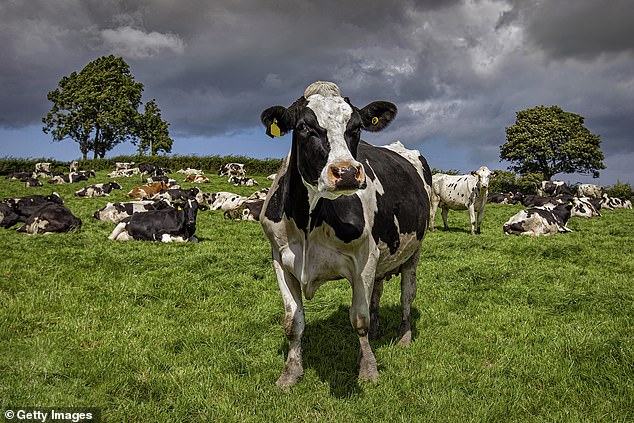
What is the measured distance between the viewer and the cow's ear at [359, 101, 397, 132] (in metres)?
4.40

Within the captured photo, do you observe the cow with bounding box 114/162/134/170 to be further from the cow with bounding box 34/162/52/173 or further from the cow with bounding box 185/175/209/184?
the cow with bounding box 185/175/209/184

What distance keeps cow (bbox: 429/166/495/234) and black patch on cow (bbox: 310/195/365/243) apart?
11858mm

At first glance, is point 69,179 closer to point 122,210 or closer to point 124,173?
point 124,173

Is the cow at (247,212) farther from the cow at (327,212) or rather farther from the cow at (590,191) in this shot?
the cow at (590,191)

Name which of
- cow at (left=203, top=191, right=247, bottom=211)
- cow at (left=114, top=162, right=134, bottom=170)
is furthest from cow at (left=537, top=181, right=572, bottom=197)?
cow at (left=114, top=162, right=134, bottom=170)

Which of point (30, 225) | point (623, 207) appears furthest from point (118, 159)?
point (623, 207)

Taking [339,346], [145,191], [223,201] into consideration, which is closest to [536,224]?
[339,346]

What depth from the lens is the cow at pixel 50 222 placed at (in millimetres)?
13336

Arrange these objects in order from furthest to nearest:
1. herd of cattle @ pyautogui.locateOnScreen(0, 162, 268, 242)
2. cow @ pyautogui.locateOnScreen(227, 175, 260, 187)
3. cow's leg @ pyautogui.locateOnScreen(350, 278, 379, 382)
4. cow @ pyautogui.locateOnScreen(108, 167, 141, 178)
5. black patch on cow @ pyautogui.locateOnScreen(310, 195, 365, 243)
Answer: cow @ pyautogui.locateOnScreen(108, 167, 141, 178) → cow @ pyautogui.locateOnScreen(227, 175, 260, 187) → herd of cattle @ pyautogui.locateOnScreen(0, 162, 268, 242) → cow's leg @ pyautogui.locateOnScreen(350, 278, 379, 382) → black patch on cow @ pyautogui.locateOnScreen(310, 195, 365, 243)

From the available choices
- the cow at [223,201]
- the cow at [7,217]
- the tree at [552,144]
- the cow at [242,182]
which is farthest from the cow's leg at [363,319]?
the tree at [552,144]

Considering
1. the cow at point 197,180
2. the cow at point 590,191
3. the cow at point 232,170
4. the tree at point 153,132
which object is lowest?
the cow at point 590,191

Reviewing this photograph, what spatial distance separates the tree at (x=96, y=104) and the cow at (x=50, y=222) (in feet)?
140

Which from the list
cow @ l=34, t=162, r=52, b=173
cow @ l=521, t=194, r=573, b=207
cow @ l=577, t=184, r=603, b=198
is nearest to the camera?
cow @ l=521, t=194, r=573, b=207

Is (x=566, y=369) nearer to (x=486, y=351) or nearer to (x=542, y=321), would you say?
(x=486, y=351)
